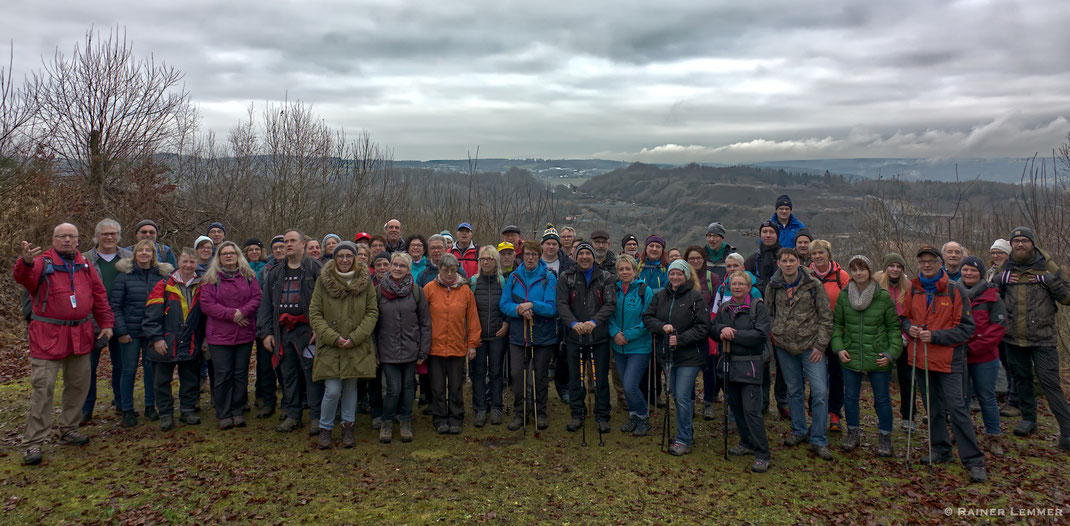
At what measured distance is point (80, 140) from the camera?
1512 centimetres

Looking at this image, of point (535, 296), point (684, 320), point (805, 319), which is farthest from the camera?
point (535, 296)

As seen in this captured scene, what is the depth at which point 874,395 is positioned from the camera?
5.79 metres

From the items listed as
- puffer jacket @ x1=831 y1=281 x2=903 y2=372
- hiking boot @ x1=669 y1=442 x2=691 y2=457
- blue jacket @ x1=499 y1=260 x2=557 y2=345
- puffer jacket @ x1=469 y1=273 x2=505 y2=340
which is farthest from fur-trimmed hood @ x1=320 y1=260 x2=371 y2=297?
puffer jacket @ x1=831 y1=281 x2=903 y2=372

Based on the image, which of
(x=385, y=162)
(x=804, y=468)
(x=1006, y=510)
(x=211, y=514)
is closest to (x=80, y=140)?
(x=385, y=162)

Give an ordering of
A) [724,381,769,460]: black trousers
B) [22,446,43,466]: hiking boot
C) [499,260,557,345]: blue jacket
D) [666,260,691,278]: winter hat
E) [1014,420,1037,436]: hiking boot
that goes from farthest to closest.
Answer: [1014,420,1037,436]: hiking boot
[499,260,557,345]: blue jacket
[666,260,691,278]: winter hat
[724,381,769,460]: black trousers
[22,446,43,466]: hiking boot

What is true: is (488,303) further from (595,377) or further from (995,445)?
(995,445)

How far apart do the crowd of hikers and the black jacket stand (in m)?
0.02

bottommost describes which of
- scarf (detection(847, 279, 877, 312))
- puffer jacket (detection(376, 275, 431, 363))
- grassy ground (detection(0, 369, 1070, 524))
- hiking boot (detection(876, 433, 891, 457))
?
grassy ground (detection(0, 369, 1070, 524))

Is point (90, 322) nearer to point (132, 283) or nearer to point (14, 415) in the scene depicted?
point (132, 283)

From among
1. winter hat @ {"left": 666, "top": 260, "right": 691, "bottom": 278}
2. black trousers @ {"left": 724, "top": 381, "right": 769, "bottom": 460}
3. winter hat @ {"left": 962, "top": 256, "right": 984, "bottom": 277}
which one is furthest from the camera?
winter hat @ {"left": 962, "top": 256, "right": 984, "bottom": 277}

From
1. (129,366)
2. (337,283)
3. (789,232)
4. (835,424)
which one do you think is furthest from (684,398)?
(129,366)

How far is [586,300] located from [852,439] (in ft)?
10.9

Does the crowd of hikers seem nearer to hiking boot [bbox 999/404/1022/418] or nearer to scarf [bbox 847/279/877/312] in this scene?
scarf [bbox 847/279/877/312]

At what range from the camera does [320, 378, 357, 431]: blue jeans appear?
586cm
